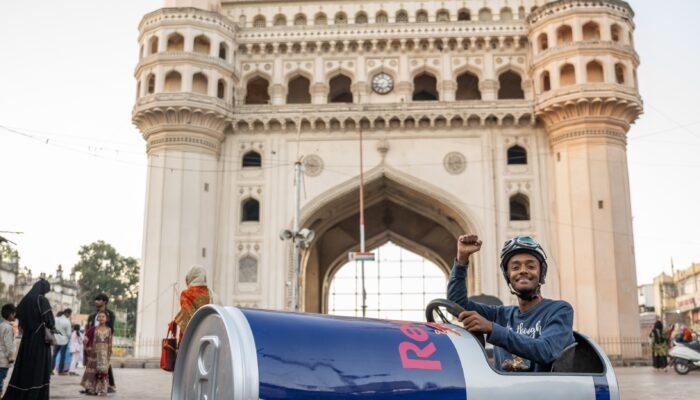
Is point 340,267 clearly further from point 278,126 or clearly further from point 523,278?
point 523,278

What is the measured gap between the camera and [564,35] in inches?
1016

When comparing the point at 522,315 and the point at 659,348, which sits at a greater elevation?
the point at 522,315

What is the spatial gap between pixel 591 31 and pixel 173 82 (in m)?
15.1

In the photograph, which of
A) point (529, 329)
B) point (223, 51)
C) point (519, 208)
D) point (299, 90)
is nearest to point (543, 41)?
point (519, 208)

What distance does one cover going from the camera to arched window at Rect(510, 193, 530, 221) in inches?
1011

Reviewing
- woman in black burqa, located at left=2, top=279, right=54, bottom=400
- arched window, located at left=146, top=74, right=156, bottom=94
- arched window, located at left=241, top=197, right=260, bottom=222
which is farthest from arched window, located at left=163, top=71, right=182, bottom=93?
woman in black burqa, located at left=2, top=279, right=54, bottom=400

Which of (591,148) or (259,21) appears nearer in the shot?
(591,148)

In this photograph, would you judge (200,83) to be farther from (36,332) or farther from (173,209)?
(36,332)

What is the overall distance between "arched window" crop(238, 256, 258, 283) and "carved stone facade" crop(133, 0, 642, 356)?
0.12 ft


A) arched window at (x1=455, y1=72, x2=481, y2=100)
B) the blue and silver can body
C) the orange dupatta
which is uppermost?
arched window at (x1=455, y1=72, x2=481, y2=100)

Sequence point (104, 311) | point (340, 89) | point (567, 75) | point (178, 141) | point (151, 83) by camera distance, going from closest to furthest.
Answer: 1. point (104, 311)
2. point (178, 141)
3. point (567, 75)
4. point (151, 83)
5. point (340, 89)

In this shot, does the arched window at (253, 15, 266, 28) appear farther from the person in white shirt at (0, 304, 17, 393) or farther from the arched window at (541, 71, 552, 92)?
the person in white shirt at (0, 304, 17, 393)

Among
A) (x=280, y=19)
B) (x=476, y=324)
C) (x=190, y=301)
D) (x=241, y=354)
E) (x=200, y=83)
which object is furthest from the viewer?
(x=280, y=19)

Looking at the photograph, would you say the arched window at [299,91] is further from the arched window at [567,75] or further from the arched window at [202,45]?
the arched window at [567,75]
